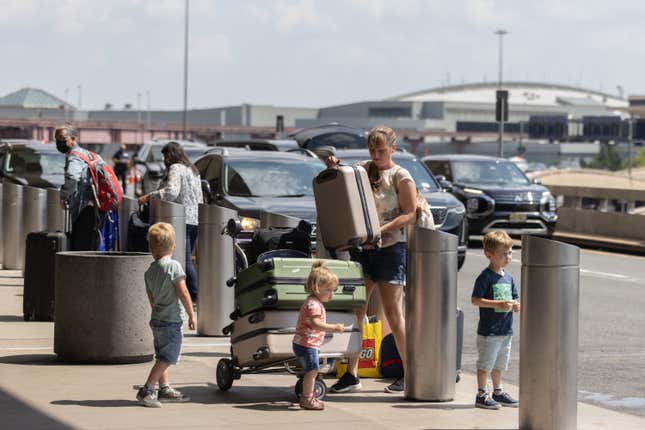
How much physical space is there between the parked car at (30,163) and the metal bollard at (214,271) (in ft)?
41.7

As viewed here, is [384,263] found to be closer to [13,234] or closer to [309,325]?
[309,325]

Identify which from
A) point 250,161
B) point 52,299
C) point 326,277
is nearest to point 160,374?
point 326,277

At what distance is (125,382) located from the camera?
31.1 ft

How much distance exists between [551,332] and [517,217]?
62.4 feet

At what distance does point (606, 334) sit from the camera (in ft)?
43.8

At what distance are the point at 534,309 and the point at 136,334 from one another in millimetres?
3639

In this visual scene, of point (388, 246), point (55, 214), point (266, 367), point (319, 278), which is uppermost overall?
point (55, 214)

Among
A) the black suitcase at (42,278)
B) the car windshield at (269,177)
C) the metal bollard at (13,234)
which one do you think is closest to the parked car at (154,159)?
the metal bollard at (13,234)

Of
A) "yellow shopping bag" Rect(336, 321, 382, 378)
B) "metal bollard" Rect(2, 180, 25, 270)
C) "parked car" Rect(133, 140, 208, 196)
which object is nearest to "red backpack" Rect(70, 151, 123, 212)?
"yellow shopping bag" Rect(336, 321, 382, 378)

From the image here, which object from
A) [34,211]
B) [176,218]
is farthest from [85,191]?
[34,211]

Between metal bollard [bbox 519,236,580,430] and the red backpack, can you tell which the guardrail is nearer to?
the red backpack

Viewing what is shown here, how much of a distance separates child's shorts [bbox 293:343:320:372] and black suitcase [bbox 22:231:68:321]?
4.77m

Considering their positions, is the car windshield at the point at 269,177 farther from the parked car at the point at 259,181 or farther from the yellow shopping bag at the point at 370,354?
the yellow shopping bag at the point at 370,354

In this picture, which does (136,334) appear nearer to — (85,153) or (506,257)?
(506,257)
